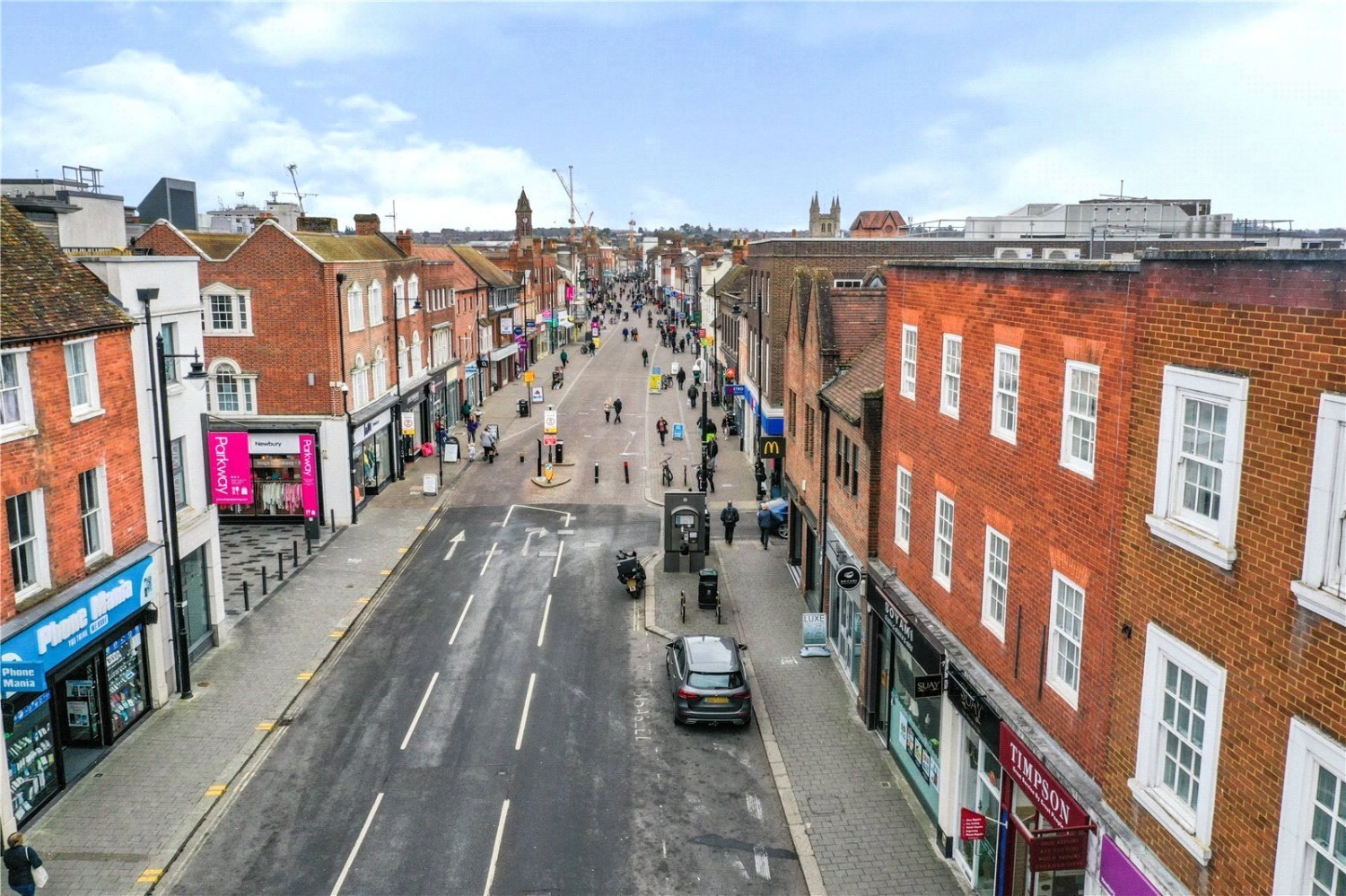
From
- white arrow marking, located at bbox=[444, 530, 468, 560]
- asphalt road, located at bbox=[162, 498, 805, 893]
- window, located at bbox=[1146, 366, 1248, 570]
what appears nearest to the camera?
window, located at bbox=[1146, 366, 1248, 570]

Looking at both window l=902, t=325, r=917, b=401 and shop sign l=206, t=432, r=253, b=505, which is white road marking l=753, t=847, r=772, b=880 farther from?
shop sign l=206, t=432, r=253, b=505

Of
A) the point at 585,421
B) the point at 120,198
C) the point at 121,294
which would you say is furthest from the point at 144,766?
the point at 585,421

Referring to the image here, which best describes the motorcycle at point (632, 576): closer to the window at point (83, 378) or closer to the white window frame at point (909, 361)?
the white window frame at point (909, 361)

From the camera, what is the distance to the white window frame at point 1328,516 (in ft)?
22.5

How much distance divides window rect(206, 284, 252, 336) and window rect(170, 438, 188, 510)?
13.0m

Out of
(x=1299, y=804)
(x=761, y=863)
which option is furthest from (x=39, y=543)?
(x=1299, y=804)

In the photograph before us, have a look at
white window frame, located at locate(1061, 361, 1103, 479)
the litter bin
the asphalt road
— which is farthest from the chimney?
white window frame, located at locate(1061, 361, 1103, 479)

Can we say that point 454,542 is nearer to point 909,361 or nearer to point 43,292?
point 43,292

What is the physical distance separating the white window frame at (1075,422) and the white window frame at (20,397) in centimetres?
1494

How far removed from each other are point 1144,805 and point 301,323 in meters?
30.3

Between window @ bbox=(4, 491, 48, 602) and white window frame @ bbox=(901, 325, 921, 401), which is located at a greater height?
white window frame @ bbox=(901, 325, 921, 401)

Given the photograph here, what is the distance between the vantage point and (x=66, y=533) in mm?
16391

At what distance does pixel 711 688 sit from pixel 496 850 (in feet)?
17.9

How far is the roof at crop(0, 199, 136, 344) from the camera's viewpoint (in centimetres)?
1569
